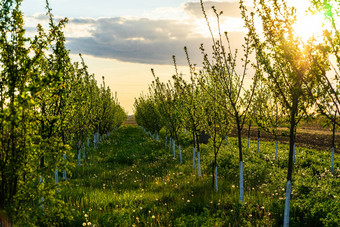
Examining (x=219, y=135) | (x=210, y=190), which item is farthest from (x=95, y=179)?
(x=219, y=135)

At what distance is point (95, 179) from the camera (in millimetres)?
13469

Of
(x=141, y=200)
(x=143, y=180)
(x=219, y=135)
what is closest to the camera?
(x=141, y=200)

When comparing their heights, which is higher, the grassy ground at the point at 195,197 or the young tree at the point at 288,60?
the young tree at the point at 288,60

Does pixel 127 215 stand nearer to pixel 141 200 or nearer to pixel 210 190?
pixel 141 200

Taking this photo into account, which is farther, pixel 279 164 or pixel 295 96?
pixel 279 164

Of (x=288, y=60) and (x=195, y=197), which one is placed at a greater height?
(x=288, y=60)

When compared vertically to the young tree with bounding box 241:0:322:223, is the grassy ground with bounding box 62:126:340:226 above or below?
below

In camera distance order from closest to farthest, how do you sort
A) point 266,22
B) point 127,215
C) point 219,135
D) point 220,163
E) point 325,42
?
point 325,42, point 127,215, point 266,22, point 219,135, point 220,163

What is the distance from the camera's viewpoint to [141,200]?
9.22m

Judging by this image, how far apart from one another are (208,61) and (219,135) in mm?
3344

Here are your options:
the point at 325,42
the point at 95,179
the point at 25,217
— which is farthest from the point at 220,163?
the point at 25,217

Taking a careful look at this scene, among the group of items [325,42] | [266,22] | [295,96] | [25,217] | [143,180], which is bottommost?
[143,180]

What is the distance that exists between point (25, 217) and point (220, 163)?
1343 centimetres

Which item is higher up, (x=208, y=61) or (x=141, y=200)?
(x=208, y=61)
